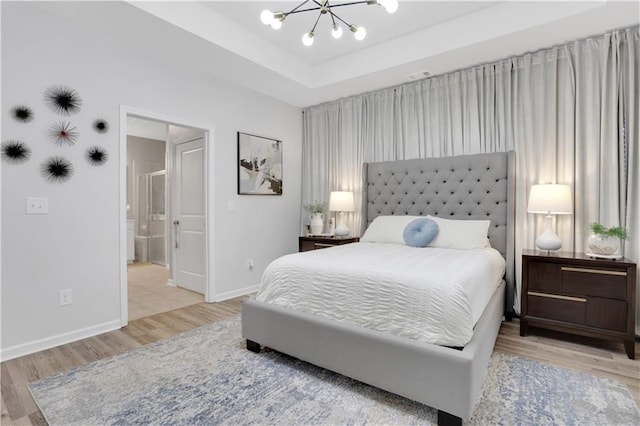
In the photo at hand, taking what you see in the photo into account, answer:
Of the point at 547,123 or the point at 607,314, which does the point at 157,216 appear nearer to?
the point at 547,123

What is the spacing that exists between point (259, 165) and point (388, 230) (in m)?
1.88

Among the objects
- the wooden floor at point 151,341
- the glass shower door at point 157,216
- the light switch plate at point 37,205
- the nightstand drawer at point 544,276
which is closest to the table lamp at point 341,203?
the wooden floor at point 151,341

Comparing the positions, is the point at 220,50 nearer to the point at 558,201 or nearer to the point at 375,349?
the point at 375,349

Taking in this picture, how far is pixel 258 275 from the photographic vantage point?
171 inches

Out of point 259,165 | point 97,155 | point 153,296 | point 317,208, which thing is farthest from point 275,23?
point 153,296

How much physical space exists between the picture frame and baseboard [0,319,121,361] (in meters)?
1.92

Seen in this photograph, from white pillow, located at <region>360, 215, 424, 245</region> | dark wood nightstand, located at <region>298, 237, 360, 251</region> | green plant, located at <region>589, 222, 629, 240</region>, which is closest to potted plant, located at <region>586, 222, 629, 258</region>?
green plant, located at <region>589, 222, 629, 240</region>

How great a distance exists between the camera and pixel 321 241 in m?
4.03

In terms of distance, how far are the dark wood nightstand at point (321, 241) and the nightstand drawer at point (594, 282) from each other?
7.05 feet

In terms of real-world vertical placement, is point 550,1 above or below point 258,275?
above

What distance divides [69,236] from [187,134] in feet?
6.75

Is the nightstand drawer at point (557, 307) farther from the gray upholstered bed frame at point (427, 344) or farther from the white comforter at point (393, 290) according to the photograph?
the white comforter at point (393, 290)

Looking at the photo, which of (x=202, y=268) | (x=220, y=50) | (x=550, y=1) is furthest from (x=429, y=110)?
(x=202, y=268)

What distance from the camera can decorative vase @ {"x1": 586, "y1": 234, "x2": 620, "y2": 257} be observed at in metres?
2.51
